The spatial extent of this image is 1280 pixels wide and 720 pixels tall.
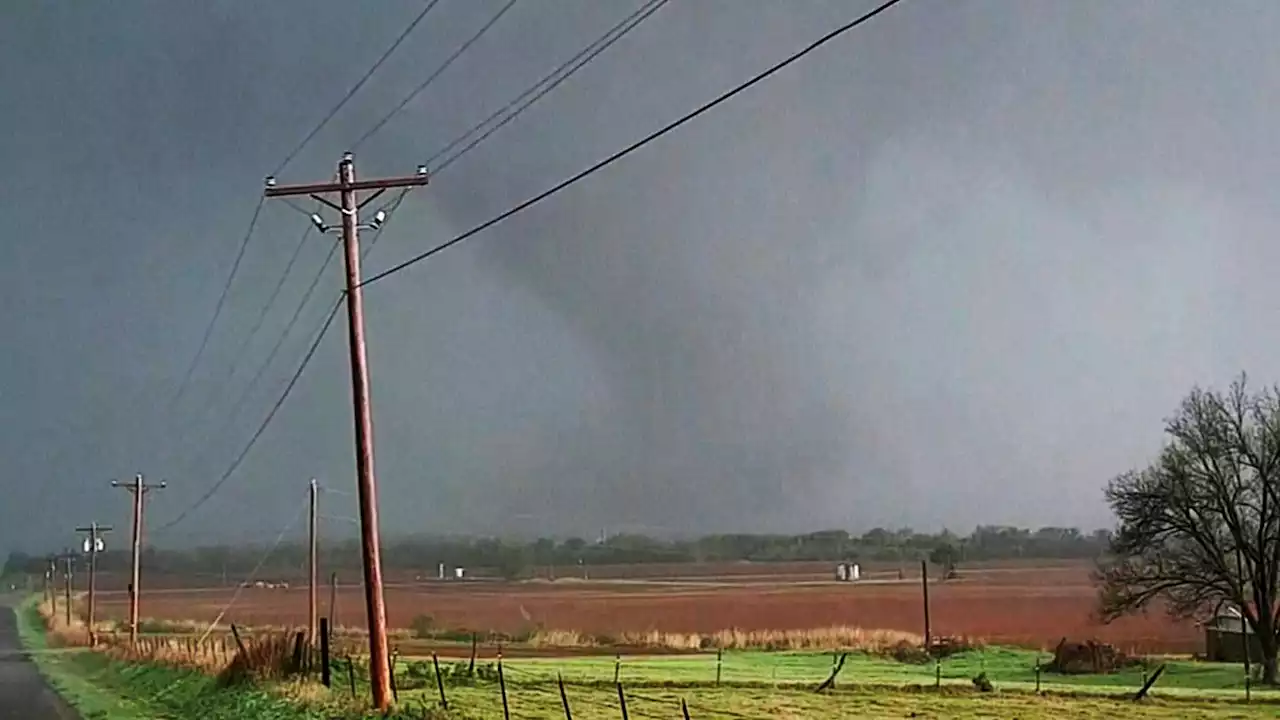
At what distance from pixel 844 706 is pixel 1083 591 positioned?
2751cm

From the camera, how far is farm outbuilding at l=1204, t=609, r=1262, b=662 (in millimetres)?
44062

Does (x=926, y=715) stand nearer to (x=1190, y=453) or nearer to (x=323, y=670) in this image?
(x=323, y=670)

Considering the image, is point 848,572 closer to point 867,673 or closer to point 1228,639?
point 1228,639

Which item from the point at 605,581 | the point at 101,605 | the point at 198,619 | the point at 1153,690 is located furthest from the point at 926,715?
the point at 101,605

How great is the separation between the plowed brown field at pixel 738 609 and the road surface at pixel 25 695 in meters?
7.47

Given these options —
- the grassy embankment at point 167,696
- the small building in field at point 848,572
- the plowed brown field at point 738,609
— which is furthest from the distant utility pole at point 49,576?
the grassy embankment at point 167,696

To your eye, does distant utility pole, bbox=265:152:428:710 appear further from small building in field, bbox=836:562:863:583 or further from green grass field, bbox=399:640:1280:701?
small building in field, bbox=836:562:863:583

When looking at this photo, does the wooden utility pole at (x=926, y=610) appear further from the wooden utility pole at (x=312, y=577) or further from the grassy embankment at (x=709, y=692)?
the wooden utility pole at (x=312, y=577)

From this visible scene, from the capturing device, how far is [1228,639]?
151 ft

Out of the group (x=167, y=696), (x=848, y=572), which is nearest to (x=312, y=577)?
(x=167, y=696)

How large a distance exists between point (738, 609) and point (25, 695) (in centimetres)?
3210

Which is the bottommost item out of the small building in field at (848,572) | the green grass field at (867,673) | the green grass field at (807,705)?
the green grass field at (867,673)

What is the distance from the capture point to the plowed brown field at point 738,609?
163 ft

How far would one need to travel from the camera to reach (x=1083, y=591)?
54000 millimetres
